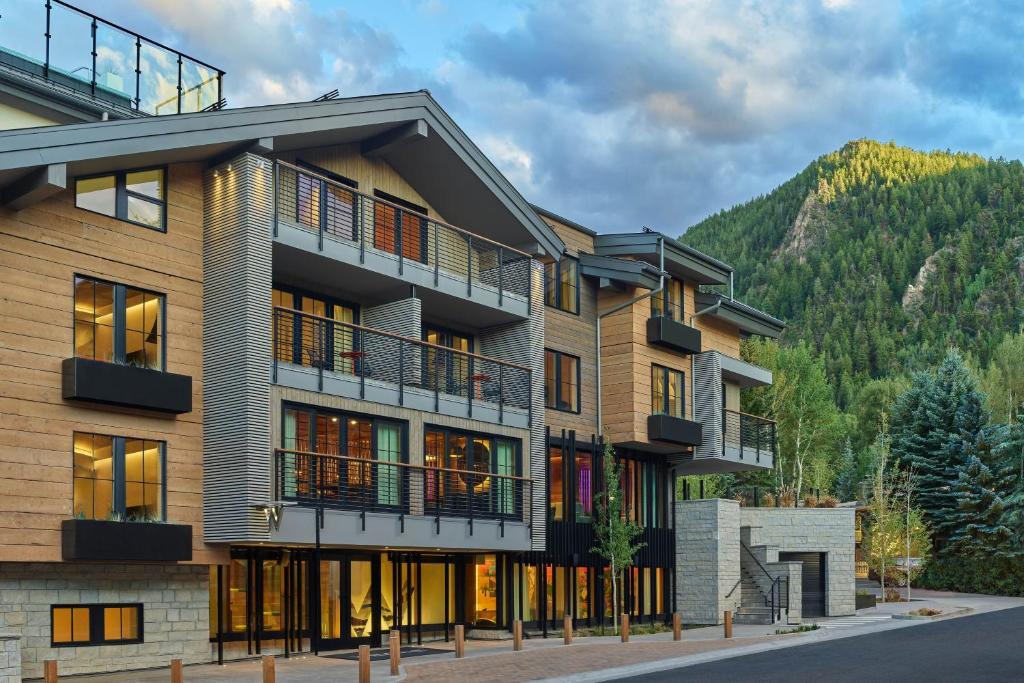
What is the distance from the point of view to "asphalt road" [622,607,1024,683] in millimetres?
23281

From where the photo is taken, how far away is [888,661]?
85.7ft

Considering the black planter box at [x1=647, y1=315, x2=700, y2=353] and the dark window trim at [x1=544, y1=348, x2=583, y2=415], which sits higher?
the black planter box at [x1=647, y1=315, x2=700, y2=353]

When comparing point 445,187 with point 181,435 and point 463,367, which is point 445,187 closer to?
point 463,367

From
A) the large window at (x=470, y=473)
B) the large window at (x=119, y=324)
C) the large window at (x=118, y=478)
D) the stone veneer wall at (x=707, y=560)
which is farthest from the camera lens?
the stone veneer wall at (x=707, y=560)

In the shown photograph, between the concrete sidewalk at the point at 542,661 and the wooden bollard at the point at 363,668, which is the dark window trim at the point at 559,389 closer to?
the concrete sidewalk at the point at 542,661

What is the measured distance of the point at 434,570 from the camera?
1296 inches

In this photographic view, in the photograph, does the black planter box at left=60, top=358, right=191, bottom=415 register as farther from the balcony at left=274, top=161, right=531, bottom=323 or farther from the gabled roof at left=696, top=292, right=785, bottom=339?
the gabled roof at left=696, top=292, right=785, bottom=339

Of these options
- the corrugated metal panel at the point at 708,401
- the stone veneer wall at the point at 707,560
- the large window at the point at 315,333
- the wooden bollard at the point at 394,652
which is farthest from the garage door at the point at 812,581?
the wooden bollard at the point at 394,652

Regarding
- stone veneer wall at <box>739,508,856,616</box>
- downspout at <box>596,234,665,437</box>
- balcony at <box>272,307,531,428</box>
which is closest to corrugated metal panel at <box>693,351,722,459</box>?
stone veneer wall at <box>739,508,856,616</box>

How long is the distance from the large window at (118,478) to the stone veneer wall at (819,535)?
2351cm

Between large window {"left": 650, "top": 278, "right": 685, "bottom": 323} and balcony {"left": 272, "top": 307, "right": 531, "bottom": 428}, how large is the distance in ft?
24.5

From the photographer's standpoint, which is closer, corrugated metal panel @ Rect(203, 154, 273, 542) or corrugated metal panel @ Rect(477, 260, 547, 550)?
corrugated metal panel @ Rect(203, 154, 273, 542)

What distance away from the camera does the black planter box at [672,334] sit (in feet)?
127

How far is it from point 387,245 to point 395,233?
393 mm
